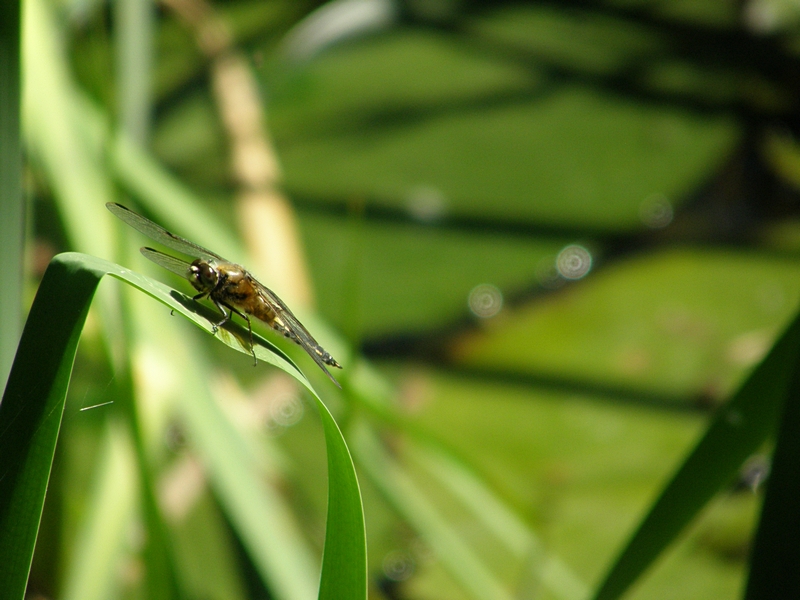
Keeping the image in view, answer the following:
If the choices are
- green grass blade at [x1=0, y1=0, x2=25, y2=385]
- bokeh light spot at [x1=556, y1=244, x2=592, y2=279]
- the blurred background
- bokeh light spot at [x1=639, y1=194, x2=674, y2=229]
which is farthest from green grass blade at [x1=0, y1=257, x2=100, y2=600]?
bokeh light spot at [x1=639, y1=194, x2=674, y2=229]

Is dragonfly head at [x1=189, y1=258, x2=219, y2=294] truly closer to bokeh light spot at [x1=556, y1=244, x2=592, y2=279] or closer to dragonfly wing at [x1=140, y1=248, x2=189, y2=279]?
dragonfly wing at [x1=140, y1=248, x2=189, y2=279]

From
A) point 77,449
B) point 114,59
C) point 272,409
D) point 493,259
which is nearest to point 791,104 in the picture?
point 493,259

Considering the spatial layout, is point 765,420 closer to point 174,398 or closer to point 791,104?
point 174,398

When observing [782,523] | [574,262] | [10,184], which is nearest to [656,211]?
[574,262]

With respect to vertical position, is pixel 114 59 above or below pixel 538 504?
above

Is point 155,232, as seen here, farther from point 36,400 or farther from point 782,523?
point 782,523

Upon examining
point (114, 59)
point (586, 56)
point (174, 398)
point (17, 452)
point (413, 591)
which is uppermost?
point (586, 56)

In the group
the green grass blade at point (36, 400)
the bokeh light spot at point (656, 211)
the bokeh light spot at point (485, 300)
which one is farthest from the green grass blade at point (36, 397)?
the bokeh light spot at point (656, 211)
